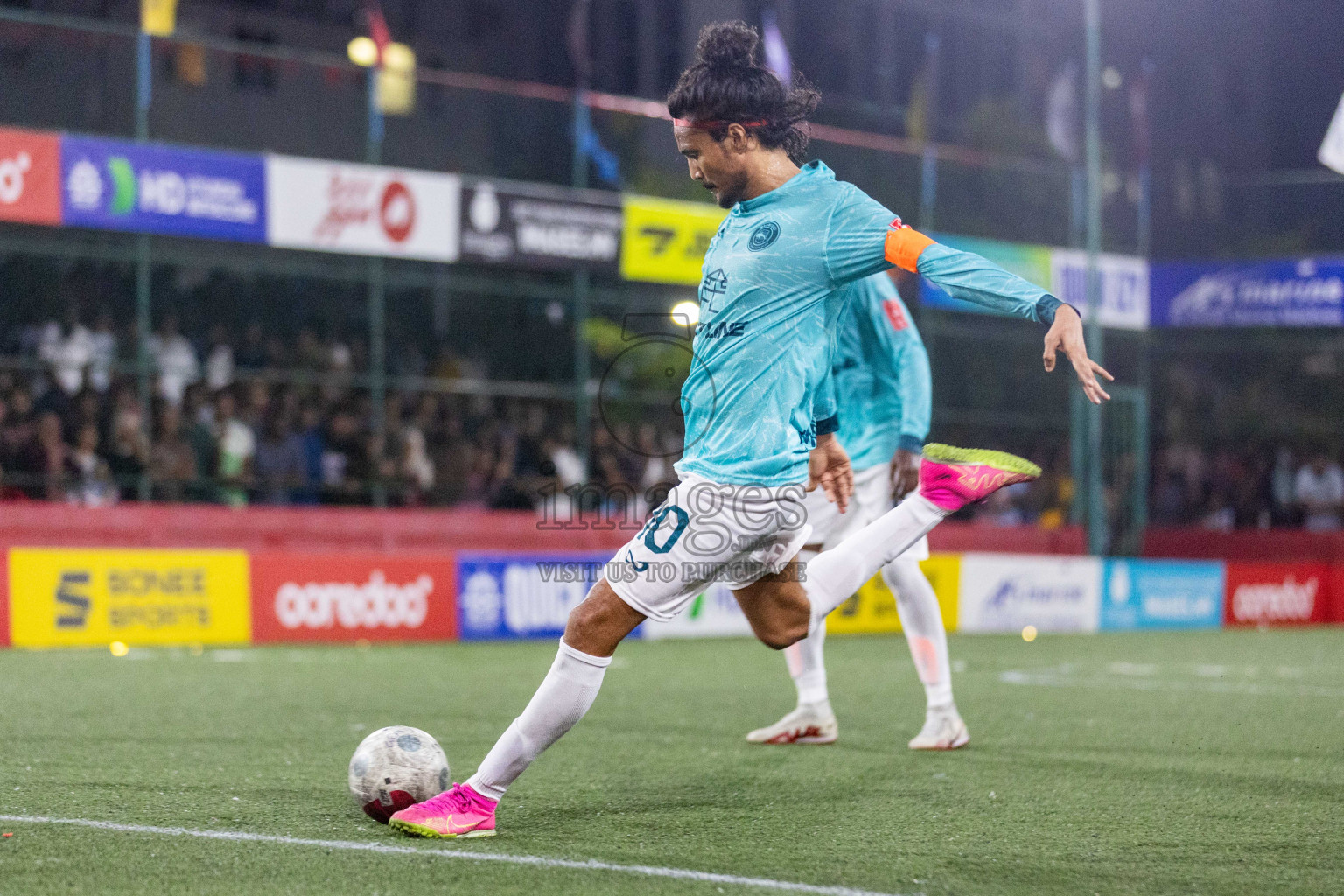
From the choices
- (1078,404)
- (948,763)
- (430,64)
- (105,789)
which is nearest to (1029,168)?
(1078,404)

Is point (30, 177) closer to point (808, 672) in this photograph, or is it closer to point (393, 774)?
point (808, 672)

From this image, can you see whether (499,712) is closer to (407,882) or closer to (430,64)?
(407,882)

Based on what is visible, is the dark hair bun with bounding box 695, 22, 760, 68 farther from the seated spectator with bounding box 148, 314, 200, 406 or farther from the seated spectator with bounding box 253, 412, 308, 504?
the seated spectator with bounding box 148, 314, 200, 406

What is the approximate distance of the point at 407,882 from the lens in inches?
144

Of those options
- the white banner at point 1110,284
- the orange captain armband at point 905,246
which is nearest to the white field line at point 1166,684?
the orange captain armband at point 905,246

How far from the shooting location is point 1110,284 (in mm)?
23625

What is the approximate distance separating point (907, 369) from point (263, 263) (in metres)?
13.4

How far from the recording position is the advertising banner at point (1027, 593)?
16.2 m

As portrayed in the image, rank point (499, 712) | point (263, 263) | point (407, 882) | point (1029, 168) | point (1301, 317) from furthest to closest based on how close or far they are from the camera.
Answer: point (1301, 317) < point (1029, 168) < point (263, 263) < point (499, 712) < point (407, 882)

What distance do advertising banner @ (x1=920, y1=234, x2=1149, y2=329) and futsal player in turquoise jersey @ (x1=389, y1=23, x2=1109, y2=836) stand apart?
15330mm

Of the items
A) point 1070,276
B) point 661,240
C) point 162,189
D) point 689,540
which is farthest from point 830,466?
point 1070,276

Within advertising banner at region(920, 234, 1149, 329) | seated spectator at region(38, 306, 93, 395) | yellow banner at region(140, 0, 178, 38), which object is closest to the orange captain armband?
seated spectator at region(38, 306, 93, 395)

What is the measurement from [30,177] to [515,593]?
19.8 feet

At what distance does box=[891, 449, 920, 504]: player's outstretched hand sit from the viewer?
6.20 metres
